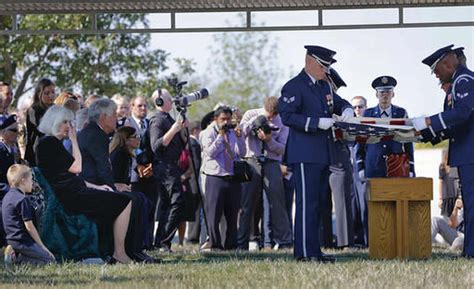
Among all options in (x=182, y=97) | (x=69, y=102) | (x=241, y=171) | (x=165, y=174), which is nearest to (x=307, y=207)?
(x=69, y=102)

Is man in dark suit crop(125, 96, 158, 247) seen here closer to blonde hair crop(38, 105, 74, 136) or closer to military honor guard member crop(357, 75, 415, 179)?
blonde hair crop(38, 105, 74, 136)

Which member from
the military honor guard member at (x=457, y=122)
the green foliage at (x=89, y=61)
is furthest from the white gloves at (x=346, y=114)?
the green foliage at (x=89, y=61)

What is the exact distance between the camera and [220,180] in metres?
16.9

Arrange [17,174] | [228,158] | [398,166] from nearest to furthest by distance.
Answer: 1. [17,174]
2. [398,166]
3. [228,158]

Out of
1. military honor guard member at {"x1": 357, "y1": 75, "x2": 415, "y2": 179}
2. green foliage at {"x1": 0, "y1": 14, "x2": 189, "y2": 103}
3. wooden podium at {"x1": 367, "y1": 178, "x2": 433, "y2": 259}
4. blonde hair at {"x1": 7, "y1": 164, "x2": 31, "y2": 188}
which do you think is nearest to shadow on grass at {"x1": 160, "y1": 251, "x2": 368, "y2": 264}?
wooden podium at {"x1": 367, "y1": 178, "x2": 433, "y2": 259}

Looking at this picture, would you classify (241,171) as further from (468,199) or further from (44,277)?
(44,277)

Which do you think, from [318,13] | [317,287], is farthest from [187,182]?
[317,287]

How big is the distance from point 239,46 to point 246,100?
310cm

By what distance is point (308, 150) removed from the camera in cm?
1308

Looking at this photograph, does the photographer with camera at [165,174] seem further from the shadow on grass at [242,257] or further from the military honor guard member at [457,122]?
the military honor guard member at [457,122]

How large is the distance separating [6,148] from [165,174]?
2387mm

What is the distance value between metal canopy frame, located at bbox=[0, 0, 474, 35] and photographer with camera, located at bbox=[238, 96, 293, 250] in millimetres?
2409

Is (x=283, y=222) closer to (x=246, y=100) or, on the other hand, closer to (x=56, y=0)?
(x=56, y=0)

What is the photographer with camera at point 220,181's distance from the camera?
664 inches
